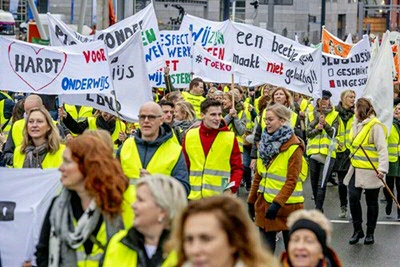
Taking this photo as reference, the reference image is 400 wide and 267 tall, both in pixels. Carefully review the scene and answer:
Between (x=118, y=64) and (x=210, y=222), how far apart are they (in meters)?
9.10

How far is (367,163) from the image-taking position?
1360 cm

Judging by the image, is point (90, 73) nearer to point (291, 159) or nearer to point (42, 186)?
point (291, 159)

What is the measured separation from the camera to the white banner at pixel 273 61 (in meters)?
16.5

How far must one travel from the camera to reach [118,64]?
1366 cm

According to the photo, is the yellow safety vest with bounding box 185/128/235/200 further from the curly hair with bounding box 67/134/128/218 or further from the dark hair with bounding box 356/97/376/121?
the curly hair with bounding box 67/134/128/218

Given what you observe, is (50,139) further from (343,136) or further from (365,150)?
(343,136)

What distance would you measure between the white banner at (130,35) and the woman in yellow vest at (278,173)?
3.64 meters

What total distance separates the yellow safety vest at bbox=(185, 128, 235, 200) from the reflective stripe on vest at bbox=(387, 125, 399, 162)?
5.60 m

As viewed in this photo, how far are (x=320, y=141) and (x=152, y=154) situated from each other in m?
7.42

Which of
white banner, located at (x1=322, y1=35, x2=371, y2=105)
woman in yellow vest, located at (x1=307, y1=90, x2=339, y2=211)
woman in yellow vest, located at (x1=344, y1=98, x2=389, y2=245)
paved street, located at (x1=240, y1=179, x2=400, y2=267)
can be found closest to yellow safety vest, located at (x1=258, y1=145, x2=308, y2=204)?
paved street, located at (x1=240, y1=179, x2=400, y2=267)

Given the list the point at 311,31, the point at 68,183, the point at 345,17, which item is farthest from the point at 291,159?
the point at 345,17

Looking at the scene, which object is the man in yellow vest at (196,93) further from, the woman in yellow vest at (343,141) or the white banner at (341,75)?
the woman in yellow vest at (343,141)

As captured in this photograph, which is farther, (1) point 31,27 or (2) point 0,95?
(1) point 31,27

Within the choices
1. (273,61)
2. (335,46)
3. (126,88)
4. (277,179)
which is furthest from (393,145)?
(335,46)
